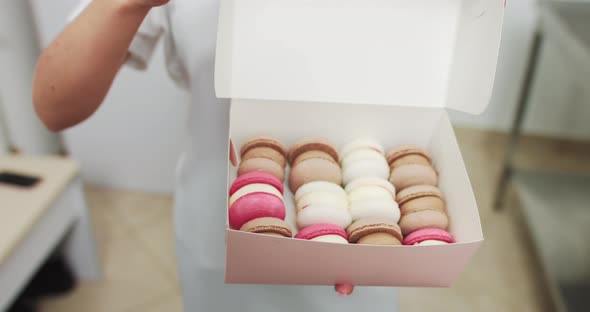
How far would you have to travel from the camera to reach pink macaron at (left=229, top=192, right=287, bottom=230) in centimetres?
57

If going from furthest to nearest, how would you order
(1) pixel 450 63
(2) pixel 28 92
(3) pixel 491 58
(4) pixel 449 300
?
(2) pixel 28 92 → (4) pixel 449 300 → (1) pixel 450 63 → (3) pixel 491 58

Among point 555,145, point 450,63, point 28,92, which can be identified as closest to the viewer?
point 450,63

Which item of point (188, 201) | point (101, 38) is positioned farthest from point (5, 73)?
point (101, 38)

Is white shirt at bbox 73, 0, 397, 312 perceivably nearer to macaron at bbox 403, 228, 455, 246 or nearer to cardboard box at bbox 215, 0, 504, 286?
cardboard box at bbox 215, 0, 504, 286

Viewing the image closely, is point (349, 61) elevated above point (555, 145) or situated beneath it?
elevated above

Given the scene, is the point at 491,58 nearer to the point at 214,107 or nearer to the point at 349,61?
the point at 349,61

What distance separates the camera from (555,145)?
238cm

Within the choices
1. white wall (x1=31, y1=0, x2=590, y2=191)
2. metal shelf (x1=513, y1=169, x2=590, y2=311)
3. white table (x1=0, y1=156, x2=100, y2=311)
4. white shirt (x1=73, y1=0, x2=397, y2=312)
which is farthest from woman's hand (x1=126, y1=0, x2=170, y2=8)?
metal shelf (x1=513, y1=169, x2=590, y2=311)

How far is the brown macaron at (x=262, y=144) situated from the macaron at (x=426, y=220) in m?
0.19

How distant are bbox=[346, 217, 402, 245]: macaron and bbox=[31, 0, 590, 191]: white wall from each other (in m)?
1.23

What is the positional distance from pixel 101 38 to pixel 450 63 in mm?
417

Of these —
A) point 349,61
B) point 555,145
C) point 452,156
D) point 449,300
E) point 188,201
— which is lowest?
point 449,300

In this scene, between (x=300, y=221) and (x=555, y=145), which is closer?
(x=300, y=221)

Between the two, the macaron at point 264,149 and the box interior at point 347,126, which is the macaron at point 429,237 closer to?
the box interior at point 347,126
